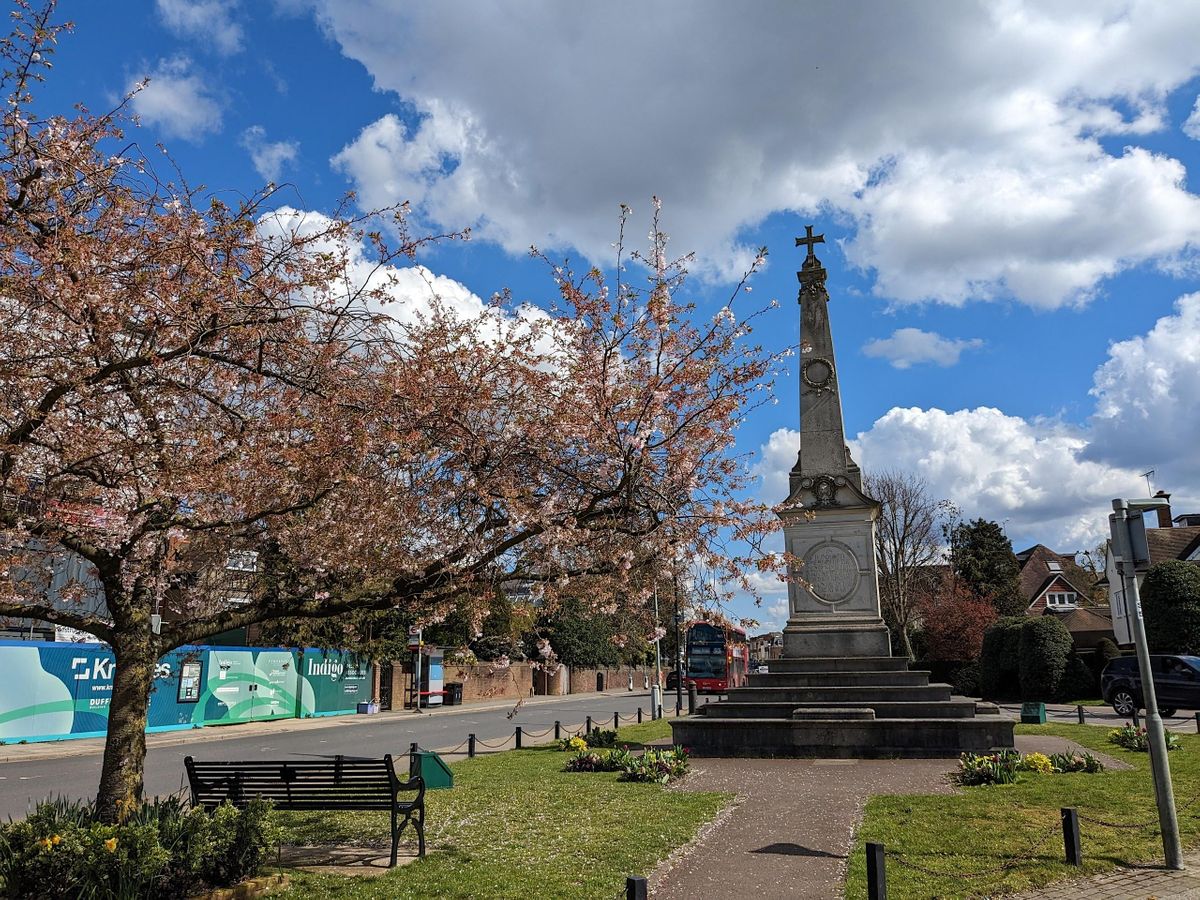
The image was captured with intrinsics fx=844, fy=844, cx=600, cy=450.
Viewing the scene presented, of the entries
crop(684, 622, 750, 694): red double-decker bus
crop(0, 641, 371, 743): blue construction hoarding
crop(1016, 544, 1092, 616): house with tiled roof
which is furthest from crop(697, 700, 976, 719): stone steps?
crop(1016, 544, 1092, 616): house with tiled roof

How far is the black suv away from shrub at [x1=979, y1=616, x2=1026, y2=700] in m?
6.86

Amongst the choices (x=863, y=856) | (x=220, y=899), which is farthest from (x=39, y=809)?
(x=863, y=856)

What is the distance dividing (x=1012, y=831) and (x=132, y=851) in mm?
8218

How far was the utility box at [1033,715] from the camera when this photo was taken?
21.5m

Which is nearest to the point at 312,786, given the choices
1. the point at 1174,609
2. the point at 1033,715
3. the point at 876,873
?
the point at 876,873

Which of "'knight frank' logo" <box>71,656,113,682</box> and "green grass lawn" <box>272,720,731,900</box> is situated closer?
"green grass lawn" <box>272,720,731,900</box>

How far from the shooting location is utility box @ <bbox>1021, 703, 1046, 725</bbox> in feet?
70.5

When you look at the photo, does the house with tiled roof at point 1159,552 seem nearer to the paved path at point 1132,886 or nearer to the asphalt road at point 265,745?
the paved path at point 1132,886

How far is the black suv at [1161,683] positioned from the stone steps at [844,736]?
1058 cm

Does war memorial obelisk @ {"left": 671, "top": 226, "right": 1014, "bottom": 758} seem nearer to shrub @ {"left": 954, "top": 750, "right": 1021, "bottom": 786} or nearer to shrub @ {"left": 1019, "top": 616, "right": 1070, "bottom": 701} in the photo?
shrub @ {"left": 954, "top": 750, "right": 1021, "bottom": 786}

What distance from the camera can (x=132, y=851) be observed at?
6.36 meters

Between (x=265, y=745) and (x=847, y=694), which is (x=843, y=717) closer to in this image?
(x=847, y=694)

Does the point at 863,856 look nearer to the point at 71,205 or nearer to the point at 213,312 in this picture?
the point at 213,312

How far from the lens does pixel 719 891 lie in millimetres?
7047
